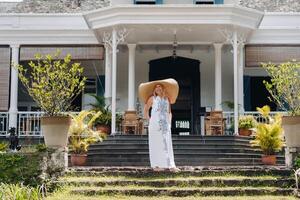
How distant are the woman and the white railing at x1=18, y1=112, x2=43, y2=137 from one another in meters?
7.60

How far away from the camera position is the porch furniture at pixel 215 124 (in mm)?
16625

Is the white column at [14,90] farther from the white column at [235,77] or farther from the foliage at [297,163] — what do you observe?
the foliage at [297,163]

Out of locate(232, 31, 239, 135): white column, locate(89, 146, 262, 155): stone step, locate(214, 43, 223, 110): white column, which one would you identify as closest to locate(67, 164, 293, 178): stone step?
locate(89, 146, 262, 155): stone step

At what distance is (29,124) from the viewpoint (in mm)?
18484

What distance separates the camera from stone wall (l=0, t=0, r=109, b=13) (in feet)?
72.4

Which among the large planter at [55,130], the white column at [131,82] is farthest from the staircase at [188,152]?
the large planter at [55,130]

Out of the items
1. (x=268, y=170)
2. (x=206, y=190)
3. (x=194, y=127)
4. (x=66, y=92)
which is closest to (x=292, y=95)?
(x=268, y=170)

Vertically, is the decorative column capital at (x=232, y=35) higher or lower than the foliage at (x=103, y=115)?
higher

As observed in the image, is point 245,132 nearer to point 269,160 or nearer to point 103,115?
point 269,160

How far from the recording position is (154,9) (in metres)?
16.5

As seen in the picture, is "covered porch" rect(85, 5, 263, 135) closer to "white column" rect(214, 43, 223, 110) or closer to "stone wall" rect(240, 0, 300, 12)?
"white column" rect(214, 43, 223, 110)

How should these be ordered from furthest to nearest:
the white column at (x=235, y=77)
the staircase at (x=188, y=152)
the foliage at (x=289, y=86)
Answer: the white column at (x=235, y=77) < the staircase at (x=188, y=152) < the foliage at (x=289, y=86)

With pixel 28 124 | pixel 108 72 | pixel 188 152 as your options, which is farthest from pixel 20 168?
pixel 108 72

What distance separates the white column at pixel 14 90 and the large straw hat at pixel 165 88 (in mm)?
7927
